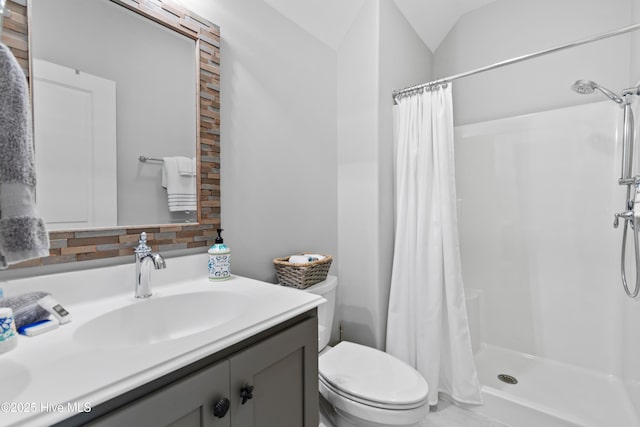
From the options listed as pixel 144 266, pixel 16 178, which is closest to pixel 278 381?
pixel 144 266

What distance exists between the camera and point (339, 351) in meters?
1.49

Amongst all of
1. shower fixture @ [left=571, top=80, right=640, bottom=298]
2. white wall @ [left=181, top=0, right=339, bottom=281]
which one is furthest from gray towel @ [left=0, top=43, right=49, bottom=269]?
shower fixture @ [left=571, top=80, right=640, bottom=298]

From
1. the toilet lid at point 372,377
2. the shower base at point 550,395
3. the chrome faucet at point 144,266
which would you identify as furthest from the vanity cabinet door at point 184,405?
the shower base at point 550,395

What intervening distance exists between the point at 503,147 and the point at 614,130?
56cm

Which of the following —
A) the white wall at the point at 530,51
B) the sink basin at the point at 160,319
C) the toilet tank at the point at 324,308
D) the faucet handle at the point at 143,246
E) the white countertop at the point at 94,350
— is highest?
the white wall at the point at 530,51

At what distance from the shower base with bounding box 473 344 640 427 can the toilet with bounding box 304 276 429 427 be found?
2.30ft

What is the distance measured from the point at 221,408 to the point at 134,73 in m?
1.08

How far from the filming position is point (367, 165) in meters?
1.84

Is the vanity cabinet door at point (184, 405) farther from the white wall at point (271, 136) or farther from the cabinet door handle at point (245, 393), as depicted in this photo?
the white wall at point (271, 136)

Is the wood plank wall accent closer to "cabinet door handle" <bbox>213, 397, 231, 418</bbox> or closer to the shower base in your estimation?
"cabinet door handle" <bbox>213, 397, 231, 418</bbox>

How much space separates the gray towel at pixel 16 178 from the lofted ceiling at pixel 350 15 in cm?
124

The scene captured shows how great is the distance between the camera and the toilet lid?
1.16m

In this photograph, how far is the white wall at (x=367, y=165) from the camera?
5.89ft

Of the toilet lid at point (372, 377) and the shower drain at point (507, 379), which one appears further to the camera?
the shower drain at point (507, 379)
